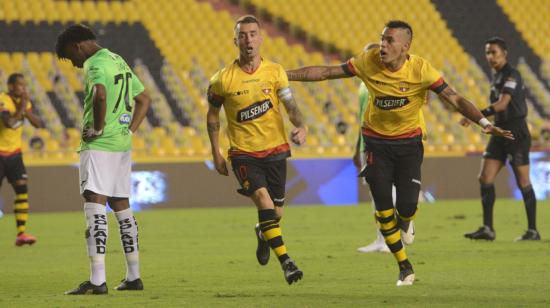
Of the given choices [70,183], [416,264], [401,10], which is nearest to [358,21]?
[401,10]

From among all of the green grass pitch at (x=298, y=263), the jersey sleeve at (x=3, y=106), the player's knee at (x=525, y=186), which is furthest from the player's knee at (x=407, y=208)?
the jersey sleeve at (x=3, y=106)

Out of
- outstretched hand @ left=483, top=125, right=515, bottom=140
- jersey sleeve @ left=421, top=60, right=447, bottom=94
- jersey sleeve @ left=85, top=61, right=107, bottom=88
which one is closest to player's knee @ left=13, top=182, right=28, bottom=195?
jersey sleeve @ left=85, top=61, right=107, bottom=88

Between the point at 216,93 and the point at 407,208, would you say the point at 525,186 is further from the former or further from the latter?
the point at 216,93

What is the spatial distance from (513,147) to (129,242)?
6095mm

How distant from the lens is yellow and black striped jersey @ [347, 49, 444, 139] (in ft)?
29.4

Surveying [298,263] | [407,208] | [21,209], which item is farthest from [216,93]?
[21,209]

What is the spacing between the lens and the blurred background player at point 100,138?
335 inches

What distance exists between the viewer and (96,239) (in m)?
8.58

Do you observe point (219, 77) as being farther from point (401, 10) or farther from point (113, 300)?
point (401, 10)

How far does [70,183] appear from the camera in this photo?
20484 mm

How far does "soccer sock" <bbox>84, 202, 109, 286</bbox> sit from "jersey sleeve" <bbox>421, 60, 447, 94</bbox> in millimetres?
2651

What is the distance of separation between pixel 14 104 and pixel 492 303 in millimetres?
8719

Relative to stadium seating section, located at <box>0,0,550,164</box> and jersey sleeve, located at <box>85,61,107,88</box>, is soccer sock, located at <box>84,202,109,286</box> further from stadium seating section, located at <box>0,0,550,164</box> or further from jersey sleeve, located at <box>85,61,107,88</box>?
stadium seating section, located at <box>0,0,550,164</box>

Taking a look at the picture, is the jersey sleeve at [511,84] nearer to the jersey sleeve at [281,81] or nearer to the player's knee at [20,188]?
the jersey sleeve at [281,81]
